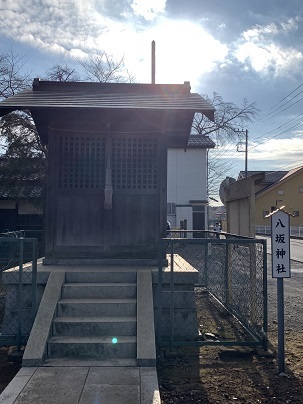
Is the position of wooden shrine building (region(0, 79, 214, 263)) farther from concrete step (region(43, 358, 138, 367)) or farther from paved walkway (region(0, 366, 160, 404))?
paved walkway (region(0, 366, 160, 404))

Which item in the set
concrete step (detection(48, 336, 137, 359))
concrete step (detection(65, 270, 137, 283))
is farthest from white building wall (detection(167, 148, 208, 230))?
concrete step (detection(48, 336, 137, 359))

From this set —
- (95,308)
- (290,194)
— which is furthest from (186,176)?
(290,194)

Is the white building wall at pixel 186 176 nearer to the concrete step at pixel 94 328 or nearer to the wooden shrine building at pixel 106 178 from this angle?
the wooden shrine building at pixel 106 178

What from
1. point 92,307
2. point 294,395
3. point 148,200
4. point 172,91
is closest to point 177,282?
point 92,307

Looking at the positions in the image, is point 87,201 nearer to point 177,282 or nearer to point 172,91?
point 177,282

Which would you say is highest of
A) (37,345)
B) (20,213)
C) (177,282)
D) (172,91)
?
(172,91)

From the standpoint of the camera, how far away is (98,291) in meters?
5.14

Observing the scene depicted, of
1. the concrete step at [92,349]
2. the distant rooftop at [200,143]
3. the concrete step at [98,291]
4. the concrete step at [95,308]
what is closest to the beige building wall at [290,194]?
the distant rooftop at [200,143]

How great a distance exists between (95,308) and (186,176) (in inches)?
804

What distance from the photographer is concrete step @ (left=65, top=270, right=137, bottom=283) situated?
534 centimetres

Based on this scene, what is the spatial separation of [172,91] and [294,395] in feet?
18.0

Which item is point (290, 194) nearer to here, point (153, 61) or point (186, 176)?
point (186, 176)

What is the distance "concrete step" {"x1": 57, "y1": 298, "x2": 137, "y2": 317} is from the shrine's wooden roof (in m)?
2.95

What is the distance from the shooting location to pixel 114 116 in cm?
614
